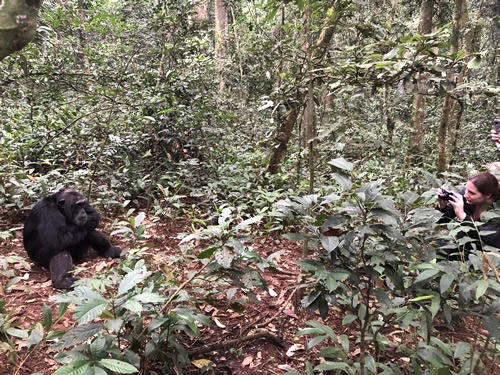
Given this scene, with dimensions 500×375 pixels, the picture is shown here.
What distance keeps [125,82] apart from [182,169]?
1775mm

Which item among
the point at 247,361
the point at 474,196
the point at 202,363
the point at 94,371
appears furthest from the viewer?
the point at 474,196

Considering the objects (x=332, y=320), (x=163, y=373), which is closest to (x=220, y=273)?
(x=163, y=373)

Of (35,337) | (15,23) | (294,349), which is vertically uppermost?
(15,23)

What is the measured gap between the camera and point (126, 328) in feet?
6.42

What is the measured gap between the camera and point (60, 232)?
11.8 ft

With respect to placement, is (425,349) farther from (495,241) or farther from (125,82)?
(125,82)

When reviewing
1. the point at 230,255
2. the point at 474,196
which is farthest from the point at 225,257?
the point at 474,196

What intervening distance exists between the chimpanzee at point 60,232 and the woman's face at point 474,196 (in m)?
3.72

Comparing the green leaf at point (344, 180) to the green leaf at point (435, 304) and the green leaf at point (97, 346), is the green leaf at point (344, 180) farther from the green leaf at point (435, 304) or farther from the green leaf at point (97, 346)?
the green leaf at point (97, 346)

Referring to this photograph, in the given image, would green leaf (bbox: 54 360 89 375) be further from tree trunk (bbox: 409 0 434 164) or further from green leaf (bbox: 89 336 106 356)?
tree trunk (bbox: 409 0 434 164)

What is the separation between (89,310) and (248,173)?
13.7ft

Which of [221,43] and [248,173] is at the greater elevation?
[221,43]

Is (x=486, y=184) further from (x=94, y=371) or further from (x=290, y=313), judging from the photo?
(x=94, y=371)

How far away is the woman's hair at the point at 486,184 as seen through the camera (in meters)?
2.95
